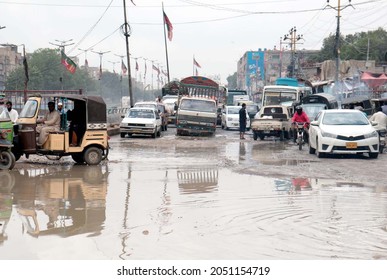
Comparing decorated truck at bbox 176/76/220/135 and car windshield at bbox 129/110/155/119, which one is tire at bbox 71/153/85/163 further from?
decorated truck at bbox 176/76/220/135

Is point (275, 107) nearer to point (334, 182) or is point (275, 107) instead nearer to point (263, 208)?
point (334, 182)

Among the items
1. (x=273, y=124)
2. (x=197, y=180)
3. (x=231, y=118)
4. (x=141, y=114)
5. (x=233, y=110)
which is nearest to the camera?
(x=197, y=180)

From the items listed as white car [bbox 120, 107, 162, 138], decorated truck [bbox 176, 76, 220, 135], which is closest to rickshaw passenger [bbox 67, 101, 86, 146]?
white car [bbox 120, 107, 162, 138]

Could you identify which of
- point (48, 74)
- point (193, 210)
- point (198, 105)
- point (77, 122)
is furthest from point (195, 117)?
point (48, 74)

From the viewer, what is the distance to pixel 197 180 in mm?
13719

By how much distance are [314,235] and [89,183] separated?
6452 mm

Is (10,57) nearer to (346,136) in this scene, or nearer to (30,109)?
(30,109)

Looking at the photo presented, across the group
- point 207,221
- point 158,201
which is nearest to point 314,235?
point 207,221

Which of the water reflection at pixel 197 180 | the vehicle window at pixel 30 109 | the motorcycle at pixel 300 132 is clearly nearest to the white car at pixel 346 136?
the motorcycle at pixel 300 132

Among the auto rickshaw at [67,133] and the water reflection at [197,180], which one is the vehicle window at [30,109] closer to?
the auto rickshaw at [67,133]

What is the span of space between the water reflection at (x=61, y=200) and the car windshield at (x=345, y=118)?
25.8ft

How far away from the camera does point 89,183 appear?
520 inches

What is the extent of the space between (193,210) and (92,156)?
7756 mm

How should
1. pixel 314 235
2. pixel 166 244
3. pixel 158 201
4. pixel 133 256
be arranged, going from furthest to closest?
pixel 158 201 → pixel 314 235 → pixel 166 244 → pixel 133 256
